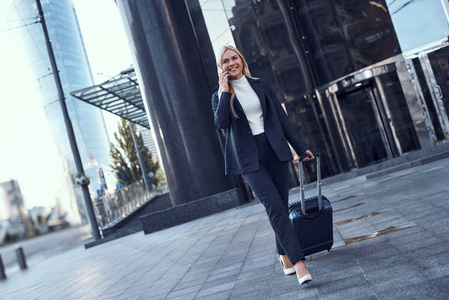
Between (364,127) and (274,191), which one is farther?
(364,127)

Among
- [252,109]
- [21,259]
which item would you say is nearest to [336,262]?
[252,109]

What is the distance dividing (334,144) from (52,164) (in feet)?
140

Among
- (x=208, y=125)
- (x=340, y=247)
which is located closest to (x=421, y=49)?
(x=208, y=125)

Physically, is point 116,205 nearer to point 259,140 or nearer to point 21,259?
point 21,259

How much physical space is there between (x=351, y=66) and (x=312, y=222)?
10299 mm

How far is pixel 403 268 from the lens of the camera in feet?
11.2

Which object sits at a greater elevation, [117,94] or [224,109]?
[117,94]

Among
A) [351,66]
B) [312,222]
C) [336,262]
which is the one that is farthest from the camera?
[351,66]

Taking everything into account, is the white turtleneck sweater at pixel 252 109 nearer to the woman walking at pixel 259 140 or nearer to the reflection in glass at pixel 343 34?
the woman walking at pixel 259 140

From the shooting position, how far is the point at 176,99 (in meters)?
14.4

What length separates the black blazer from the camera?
12.7ft

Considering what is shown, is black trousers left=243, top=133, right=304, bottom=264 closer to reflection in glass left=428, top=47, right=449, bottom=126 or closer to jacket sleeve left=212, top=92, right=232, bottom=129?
jacket sleeve left=212, top=92, right=232, bottom=129

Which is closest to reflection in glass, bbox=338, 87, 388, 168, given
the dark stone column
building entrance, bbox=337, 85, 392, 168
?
building entrance, bbox=337, 85, 392, 168

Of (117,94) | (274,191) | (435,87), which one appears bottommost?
(274,191)
